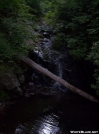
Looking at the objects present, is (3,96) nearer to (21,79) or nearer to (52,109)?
(21,79)

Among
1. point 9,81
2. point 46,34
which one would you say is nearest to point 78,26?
point 9,81

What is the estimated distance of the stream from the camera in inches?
311

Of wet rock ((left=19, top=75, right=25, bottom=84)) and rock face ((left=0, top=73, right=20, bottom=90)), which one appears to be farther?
wet rock ((left=19, top=75, right=25, bottom=84))

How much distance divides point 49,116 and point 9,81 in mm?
2611

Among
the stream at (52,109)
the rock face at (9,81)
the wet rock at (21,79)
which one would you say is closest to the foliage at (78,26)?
the stream at (52,109)

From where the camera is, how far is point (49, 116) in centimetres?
889

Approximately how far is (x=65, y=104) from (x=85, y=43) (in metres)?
3.21

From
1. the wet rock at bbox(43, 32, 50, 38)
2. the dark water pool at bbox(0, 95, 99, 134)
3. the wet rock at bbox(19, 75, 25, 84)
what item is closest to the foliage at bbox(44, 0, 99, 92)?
the dark water pool at bbox(0, 95, 99, 134)

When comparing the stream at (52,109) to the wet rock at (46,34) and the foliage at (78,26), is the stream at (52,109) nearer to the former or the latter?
the foliage at (78,26)

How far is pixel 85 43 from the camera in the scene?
440 inches

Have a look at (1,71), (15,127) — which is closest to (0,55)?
(1,71)

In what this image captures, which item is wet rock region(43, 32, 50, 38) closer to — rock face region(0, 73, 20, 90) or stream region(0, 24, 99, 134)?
stream region(0, 24, 99, 134)

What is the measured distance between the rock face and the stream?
75 centimetres

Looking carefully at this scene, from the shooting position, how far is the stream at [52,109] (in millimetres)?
7895
